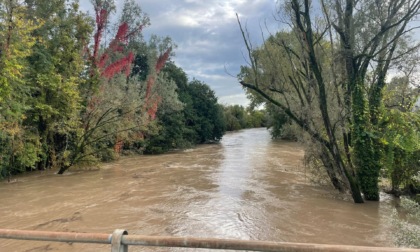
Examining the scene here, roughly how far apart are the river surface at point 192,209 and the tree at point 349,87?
1.11 meters

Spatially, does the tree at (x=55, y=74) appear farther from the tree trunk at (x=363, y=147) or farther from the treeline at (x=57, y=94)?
the tree trunk at (x=363, y=147)

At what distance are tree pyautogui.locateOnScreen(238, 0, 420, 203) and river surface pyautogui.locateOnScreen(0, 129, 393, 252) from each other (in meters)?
1.11

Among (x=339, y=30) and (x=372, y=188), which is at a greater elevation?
(x=339, y=30)

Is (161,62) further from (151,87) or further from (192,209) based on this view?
(192,209)

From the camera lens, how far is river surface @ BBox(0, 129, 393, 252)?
6.82 meters

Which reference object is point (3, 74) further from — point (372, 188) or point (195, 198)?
point (372, 188)

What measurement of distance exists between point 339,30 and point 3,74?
10.9 meters

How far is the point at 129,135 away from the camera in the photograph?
2091 cm

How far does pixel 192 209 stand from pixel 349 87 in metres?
6.20

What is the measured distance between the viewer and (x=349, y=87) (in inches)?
393

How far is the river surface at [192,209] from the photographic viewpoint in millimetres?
6820

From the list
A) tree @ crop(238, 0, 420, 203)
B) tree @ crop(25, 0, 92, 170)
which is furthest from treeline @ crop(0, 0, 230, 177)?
tree @ crop(238, 0, 420, 203)

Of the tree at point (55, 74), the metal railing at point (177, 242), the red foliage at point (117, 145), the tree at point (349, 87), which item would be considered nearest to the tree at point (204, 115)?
the red foliage at point (117, 145)

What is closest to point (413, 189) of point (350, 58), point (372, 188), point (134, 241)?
point (372, 188)
